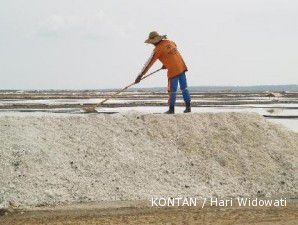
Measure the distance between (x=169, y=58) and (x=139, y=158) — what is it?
2847 millimetres

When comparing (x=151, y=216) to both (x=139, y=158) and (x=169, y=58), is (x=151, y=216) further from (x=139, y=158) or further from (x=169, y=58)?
(x=169, y=58)

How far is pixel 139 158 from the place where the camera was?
9969mm

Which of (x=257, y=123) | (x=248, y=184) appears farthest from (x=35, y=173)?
(x=257, y=123)

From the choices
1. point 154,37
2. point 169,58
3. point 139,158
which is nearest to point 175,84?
point 169,58

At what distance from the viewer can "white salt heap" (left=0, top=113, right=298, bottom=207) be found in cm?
898

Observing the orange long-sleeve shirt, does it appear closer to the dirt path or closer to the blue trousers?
the blue trousers

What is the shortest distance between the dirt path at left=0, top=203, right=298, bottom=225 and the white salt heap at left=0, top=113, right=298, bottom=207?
53 cm

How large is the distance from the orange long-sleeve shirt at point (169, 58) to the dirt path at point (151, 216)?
164 inches

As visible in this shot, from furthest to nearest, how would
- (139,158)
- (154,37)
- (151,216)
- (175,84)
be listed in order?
(175,84) → (154,37) → (139,158) → (151,216)

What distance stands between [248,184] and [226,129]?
1772mm

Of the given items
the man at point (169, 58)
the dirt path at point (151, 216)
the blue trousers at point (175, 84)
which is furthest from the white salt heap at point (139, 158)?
the man at point (169, 58)

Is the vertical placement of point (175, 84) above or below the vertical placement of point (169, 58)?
below

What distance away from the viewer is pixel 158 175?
9648 millimetres

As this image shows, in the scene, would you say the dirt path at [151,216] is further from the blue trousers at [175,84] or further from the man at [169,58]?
the man at [169,58]
